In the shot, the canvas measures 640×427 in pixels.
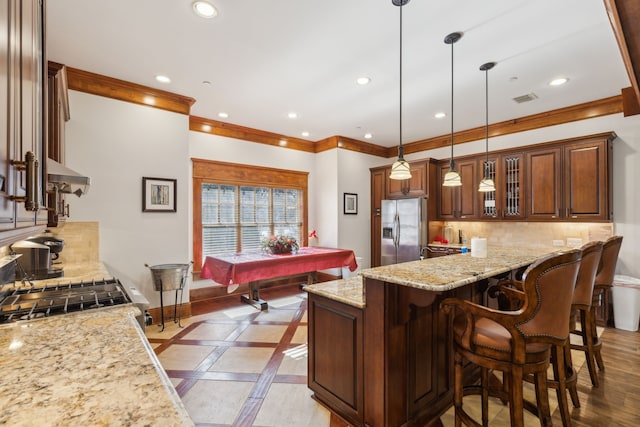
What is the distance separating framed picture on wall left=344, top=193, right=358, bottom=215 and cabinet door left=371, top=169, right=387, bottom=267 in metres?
0.48

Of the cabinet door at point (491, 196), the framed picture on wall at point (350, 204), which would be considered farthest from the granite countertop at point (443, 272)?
the framed picture on wall at point (350, 204)

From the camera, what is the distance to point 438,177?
5773 mm

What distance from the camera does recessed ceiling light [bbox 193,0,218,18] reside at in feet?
7.45

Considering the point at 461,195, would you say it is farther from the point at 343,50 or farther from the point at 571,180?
the point at 343,50

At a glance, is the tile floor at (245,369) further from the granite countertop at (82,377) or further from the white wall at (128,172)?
the granite countertop at (82,377)

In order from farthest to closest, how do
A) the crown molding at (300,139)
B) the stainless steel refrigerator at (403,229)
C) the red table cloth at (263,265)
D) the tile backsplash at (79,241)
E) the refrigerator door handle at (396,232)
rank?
1. the refrigerator door handle at (396,232)
2. the stainless steel refrigerator at (403,229)
3. the red table cloth at (263,265)
4. the crown molding at (300,139)
5. the tile backsplash at (79,241)

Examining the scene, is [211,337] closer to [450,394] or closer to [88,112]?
[450,394]

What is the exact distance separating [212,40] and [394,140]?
4358 millimetres

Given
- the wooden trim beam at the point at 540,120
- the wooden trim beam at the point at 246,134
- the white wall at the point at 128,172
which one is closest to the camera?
the white wall at the point at 128,172

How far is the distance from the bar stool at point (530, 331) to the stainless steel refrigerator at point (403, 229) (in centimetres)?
384

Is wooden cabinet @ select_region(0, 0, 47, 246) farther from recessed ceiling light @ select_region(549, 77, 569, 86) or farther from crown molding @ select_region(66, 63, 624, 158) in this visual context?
recessed ceiling light @ select_region(549, 77, 569, 86)

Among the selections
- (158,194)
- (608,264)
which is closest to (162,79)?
(158,194)

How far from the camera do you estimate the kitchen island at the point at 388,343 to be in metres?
1.76

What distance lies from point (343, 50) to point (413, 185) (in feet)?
11.4
